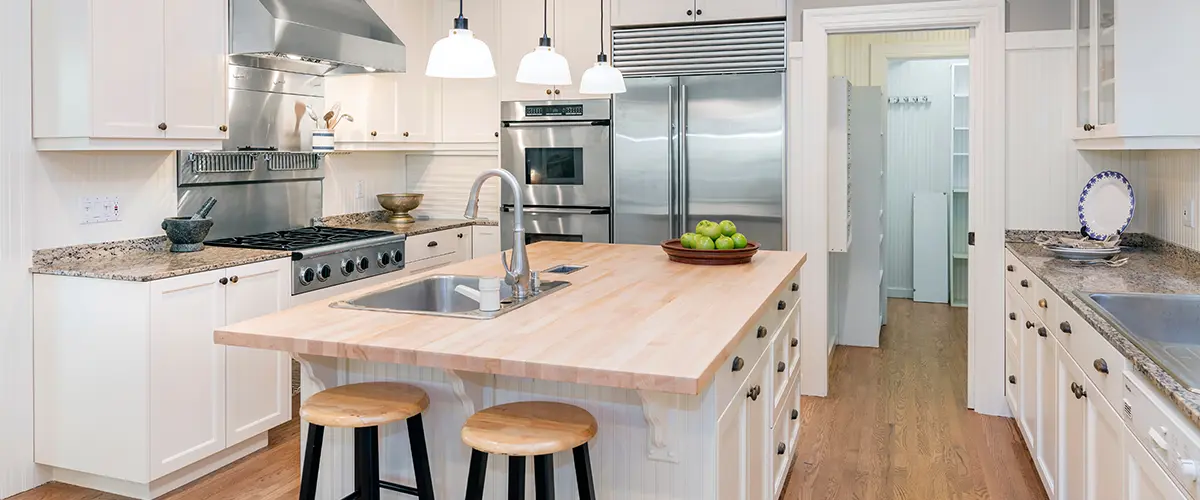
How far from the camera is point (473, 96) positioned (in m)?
5.38

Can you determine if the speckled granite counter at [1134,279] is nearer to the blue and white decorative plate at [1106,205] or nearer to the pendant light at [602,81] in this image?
the blue and white decorative plate at [1106,205]

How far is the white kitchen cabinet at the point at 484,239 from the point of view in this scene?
17.6ft

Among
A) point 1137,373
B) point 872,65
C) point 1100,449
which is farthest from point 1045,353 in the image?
point 872,65

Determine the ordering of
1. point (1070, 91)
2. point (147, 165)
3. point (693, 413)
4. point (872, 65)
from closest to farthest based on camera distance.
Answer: point (693, 413)
point (147, 165)
point (1070, 91)
point (872, 65)

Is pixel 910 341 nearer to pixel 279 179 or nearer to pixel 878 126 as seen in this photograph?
pixel 878 126

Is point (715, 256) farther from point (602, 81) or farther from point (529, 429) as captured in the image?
point (529, 429)

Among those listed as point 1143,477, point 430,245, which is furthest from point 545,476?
point 430,245

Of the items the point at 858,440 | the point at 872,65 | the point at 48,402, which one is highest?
the point at 872,65

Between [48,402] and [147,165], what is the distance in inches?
41.6

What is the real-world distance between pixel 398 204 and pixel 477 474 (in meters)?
3.49

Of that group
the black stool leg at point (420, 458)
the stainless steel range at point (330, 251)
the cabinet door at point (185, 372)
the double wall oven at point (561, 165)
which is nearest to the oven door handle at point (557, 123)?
the double wall oven at point (561, 165)

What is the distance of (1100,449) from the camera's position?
2.25 m

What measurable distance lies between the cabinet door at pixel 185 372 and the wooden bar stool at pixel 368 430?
1.16 meters

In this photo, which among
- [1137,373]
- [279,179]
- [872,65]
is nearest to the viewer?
[1137,373]
